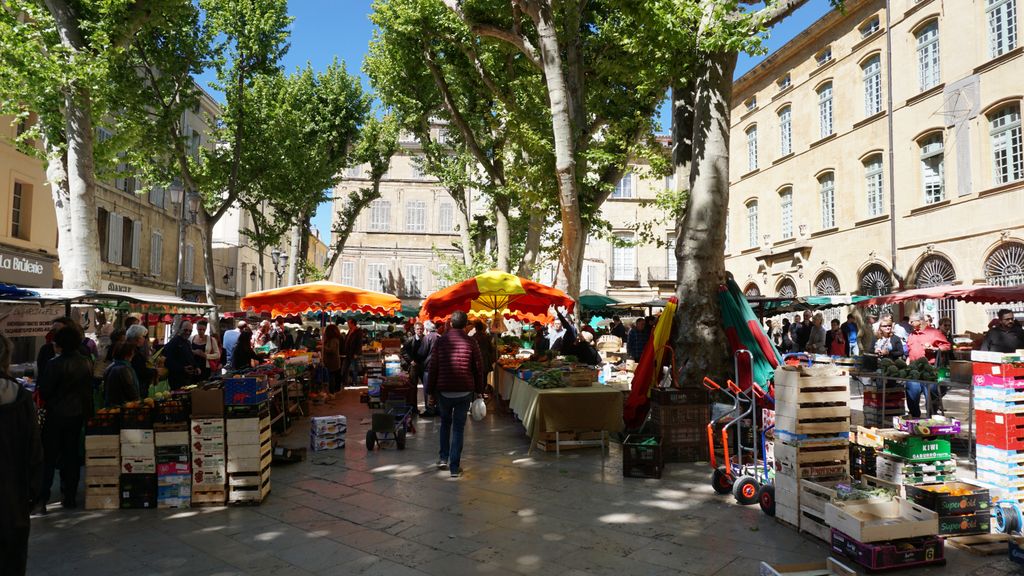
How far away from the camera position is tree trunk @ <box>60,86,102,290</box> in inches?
462

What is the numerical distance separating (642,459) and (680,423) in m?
0.93

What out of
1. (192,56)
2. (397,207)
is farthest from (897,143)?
(397,207)

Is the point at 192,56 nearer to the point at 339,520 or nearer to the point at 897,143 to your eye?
the point at 339,520

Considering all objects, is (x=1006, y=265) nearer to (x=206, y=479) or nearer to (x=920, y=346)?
(x=920, y=346)

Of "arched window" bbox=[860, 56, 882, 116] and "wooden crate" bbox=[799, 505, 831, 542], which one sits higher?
"arched window" bbox=[860, 56, 882, 116]

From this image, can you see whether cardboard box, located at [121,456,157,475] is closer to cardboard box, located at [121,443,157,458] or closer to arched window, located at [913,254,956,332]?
cardboard box, located at [121,443,157,458]

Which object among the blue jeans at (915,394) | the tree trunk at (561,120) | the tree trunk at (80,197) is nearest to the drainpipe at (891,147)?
the blue jeans at (915,394)

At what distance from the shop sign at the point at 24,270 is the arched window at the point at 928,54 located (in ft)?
85.4

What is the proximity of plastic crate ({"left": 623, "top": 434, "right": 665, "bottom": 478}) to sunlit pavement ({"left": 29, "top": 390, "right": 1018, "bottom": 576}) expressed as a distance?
0.14m

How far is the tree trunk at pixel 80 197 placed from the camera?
11734 mm

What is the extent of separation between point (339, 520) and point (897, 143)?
21218mm

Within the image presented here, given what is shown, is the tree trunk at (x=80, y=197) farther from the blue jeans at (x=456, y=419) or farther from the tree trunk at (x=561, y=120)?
the blue jeans at (x=456, y=419)

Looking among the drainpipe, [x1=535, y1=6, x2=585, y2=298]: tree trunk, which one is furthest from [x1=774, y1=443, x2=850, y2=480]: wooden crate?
the drainpipe

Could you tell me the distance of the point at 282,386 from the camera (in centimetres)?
986
